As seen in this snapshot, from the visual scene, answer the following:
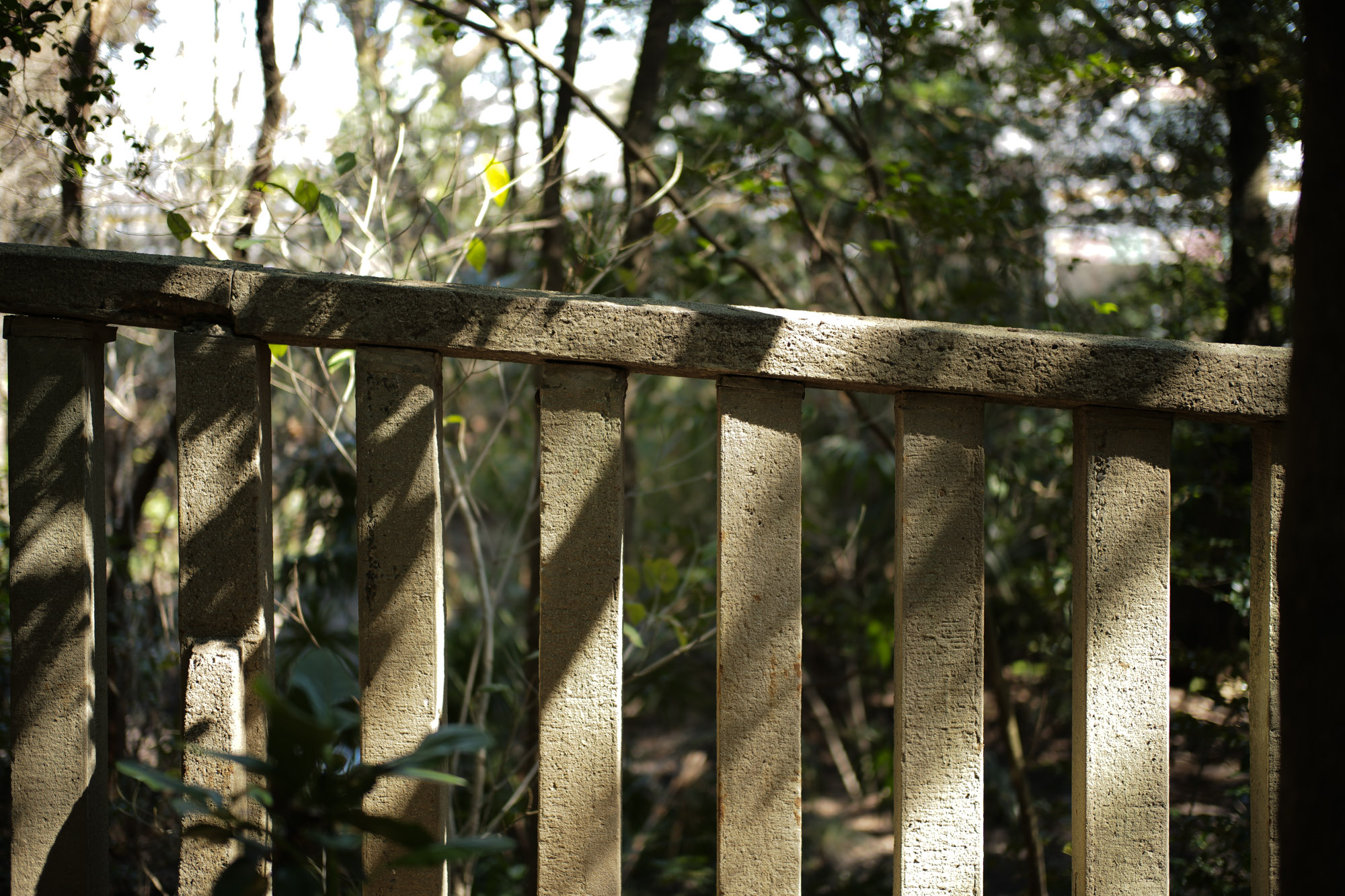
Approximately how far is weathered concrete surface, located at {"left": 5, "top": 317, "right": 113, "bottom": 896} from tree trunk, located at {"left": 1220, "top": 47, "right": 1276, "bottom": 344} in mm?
3389

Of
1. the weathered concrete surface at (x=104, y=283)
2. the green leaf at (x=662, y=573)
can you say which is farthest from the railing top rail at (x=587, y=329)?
the green leaf at (x=662, y=573)

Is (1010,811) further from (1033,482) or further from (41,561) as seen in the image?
(41,561)

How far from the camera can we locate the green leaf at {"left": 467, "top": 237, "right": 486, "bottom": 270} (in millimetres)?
2283

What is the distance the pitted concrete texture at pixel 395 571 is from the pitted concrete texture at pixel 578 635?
0.20 meters

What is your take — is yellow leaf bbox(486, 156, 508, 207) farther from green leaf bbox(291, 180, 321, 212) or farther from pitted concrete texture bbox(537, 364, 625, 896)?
pitted concrete texture bbox(537, 364, 625, 896)

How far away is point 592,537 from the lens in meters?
1.50

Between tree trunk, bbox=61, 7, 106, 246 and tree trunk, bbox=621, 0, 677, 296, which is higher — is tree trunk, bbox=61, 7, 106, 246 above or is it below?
below

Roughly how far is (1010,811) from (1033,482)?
5.14ft

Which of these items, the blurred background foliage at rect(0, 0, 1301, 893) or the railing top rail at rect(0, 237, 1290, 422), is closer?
the railing top rail at rect(0, 237, 1290, 422)

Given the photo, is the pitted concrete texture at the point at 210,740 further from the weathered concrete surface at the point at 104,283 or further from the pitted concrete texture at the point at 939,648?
the pitted concrete texture at the point at 939,648

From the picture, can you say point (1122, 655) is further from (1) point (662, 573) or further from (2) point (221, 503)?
(2) point (221, 503)

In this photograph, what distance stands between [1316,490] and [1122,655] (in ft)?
1.78

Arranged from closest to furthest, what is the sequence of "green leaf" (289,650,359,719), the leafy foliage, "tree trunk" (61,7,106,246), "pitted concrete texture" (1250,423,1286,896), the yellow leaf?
the leafy foliage < "green leaf" (289,650,359,719) < "pitted concrete texture" (1250,423,1286,896) < "tree trunk" (61,7,106,246) < the yellow leaf

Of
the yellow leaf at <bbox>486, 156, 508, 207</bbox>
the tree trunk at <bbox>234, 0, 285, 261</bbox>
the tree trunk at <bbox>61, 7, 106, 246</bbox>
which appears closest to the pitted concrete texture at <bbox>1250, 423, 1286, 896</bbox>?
the yellow leaf at <bbox>486, 156, 508, 207</bbox>
